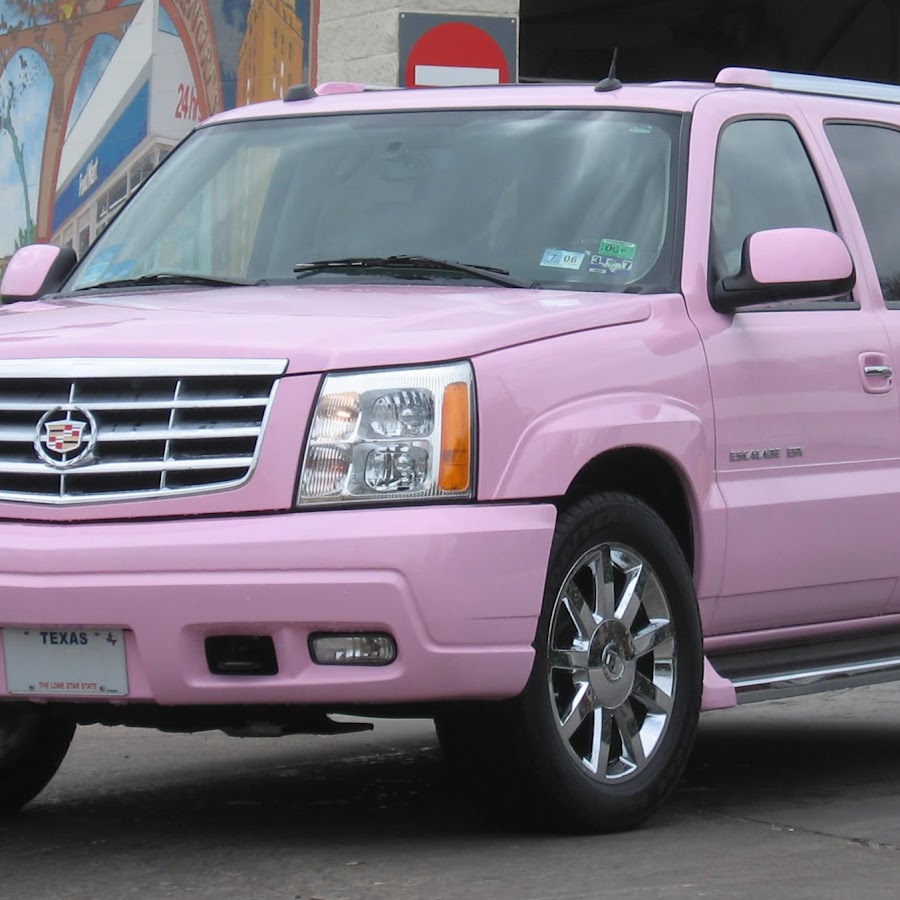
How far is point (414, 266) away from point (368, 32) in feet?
28.4

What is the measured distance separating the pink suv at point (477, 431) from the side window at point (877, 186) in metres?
0.02

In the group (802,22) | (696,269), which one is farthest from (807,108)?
(802,22)

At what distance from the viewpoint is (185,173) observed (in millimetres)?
7223

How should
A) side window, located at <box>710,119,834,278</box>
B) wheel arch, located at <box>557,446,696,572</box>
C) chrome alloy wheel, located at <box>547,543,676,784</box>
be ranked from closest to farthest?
1. chrome alloy wheel, located at <box>547,543,676,784</box>
2. wheel arch, located at <box>557,446,696,572</box>
3. side window, located at <box>710,119,834,278</box>

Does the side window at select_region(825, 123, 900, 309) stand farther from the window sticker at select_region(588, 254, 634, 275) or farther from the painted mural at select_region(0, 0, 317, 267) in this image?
the painted mural at select_region(0, 0, 317, 267)

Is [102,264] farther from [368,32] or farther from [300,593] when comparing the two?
[368,32]

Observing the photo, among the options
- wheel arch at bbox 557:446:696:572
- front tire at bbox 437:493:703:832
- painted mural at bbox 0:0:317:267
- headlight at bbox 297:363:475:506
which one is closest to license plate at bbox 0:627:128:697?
headlight at bbox 297:363:475:506

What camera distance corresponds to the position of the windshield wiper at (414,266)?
619 centimetres

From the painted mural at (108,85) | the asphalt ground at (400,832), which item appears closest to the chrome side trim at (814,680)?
the asphalt ground at (400,832)

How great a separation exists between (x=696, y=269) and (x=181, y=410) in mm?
1651

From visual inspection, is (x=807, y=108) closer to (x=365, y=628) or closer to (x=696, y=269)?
(x=696, y=269)

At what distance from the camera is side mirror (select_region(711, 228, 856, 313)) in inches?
245

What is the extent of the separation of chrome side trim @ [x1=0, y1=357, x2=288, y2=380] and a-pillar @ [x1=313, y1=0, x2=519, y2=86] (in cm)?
927

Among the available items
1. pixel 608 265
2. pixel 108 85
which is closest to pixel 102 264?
pixel 608 265
